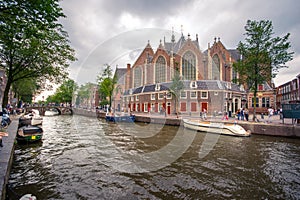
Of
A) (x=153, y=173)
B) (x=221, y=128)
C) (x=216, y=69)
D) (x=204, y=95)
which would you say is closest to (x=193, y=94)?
(x=204, y=95)

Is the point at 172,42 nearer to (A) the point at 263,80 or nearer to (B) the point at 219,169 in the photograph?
(A) the point at 263,80

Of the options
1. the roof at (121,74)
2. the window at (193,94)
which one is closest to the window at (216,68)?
the window at (193,94)

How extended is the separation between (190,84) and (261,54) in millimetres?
16757

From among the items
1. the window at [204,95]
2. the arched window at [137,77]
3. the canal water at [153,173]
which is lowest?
the canal water at [153,173]

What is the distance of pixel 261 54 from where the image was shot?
62.1 feet

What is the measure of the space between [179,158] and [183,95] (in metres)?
26.2

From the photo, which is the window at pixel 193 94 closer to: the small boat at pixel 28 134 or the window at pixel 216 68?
the window at pixel 216 68

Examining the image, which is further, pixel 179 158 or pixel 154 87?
pixel 154 87

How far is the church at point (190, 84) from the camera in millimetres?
33688

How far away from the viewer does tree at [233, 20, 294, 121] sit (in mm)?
18359

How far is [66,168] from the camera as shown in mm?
7312

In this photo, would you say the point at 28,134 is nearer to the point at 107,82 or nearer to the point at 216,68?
the point at 107,82

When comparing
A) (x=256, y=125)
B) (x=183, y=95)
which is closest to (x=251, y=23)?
(x=256, y=125)

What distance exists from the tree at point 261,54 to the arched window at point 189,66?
20.1 meters
